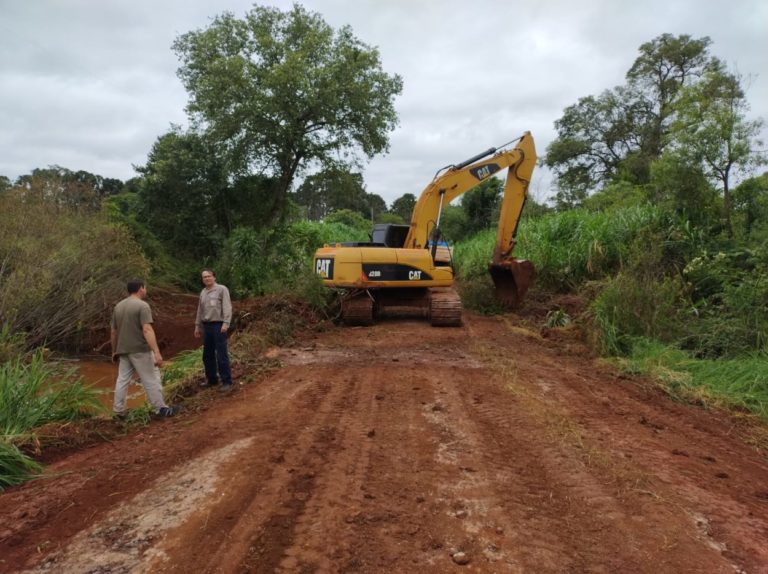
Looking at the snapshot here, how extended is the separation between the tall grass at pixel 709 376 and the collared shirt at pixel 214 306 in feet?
17.4

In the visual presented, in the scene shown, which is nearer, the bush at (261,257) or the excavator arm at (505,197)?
the excavator arm at (505,197)

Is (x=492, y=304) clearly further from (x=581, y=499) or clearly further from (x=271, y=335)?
(x=581, y=499)

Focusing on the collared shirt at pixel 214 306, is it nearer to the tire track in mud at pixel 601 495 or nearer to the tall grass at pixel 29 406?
the tall grass at pixel 29 406

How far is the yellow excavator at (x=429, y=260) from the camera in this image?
9.96 meters

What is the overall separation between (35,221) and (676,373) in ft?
35.4

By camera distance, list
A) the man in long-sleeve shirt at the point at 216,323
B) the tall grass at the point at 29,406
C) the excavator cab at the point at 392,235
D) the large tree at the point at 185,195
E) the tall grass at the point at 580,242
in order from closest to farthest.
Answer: the tall grass at the point at 29,406 → the man in long-sleeve shirt at the point at 216,323 → the tall grass at the point at 580,242 → the excavator cab at the point at 392,235 → the large tree at the point at 185,195

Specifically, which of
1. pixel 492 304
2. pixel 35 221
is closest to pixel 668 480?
pixel 492 304

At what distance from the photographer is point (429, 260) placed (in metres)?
10.3

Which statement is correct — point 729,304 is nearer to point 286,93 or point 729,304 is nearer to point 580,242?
point 580,242

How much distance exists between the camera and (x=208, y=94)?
16.8 metres

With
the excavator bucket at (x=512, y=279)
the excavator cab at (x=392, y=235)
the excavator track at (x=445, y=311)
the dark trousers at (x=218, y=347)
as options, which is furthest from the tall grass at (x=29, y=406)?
the excavator bucket at (x=512, y=279)

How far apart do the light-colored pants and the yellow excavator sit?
4965mm

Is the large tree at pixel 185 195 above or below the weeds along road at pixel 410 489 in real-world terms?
above

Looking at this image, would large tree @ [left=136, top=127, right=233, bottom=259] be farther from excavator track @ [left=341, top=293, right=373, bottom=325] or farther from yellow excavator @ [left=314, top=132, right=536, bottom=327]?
excavator track @ [left=341, top=293, right=373, bottom=325]
